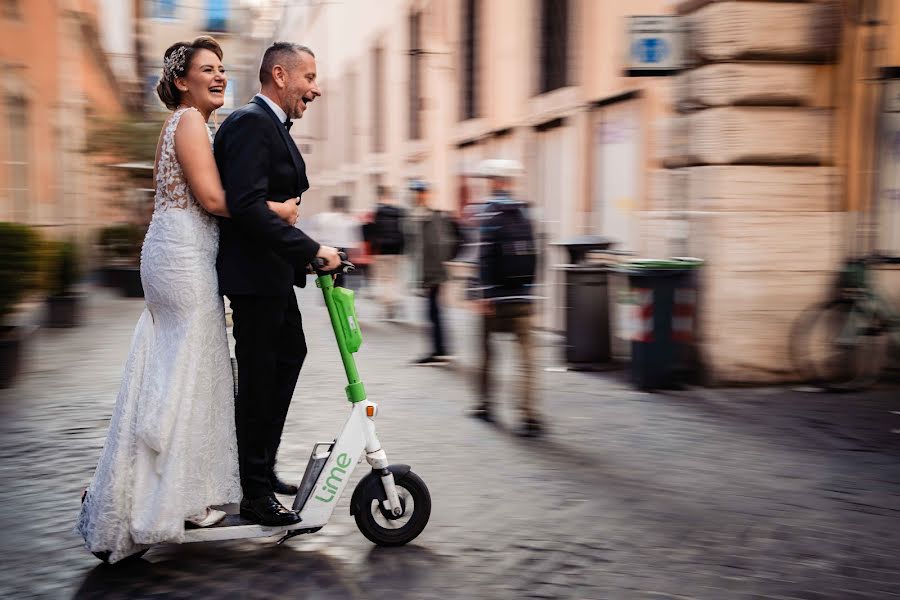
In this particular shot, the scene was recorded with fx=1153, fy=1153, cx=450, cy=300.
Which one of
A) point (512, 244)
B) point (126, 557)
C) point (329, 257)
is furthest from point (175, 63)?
point (512, 244)

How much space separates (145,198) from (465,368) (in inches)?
442

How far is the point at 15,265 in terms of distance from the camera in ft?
28.5

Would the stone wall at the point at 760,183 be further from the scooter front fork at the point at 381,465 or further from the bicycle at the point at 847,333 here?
the scooter front fork at the point at 381,465

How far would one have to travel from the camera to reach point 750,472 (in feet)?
19.5

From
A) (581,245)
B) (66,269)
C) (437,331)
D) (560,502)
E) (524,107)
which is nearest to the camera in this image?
(560,502)

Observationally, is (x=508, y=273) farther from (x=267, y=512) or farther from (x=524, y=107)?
(x=524, y=107)

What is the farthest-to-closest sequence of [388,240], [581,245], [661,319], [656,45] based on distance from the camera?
[388,240] → [581,245] → [656,45] → [661,319]

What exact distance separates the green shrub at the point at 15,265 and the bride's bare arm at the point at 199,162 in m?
5.15

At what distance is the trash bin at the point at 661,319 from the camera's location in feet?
28.6

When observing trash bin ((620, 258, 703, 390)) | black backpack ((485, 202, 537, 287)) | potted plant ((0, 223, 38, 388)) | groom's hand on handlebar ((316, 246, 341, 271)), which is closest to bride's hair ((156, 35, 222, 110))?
groom's hand on handlebar ((316, 246, 341, 271))

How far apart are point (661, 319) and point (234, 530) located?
5.20 metres

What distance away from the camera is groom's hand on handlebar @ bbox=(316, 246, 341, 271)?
4.09 metres

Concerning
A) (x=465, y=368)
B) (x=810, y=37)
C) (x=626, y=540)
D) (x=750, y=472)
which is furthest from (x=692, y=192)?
(x=626, y=540)

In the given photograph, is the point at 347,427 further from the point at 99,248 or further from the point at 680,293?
the point at 99,248
